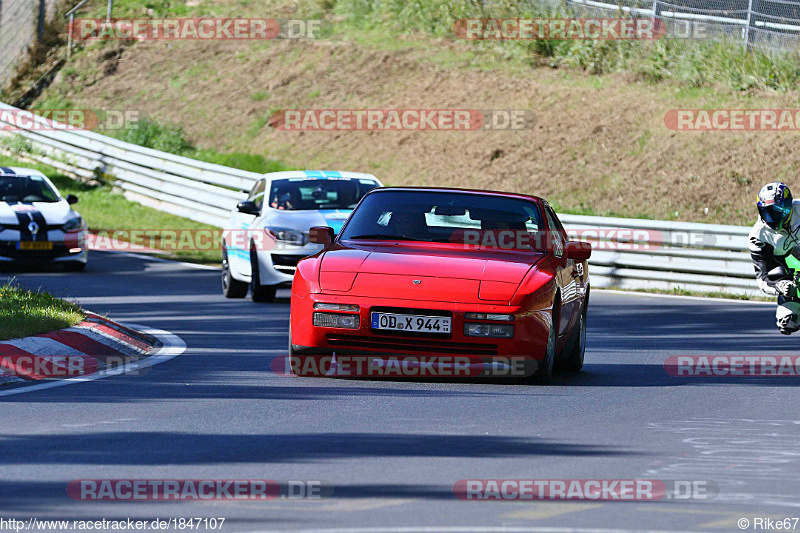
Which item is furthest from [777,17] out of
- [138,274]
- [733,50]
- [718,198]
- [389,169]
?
[138,274]

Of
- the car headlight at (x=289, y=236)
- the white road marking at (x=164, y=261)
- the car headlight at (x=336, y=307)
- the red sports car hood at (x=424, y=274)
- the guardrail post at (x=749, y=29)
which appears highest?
the guardrail post at (x=749, y=29)

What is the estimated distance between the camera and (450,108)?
1240 inches

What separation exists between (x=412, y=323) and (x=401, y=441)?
219 centimetres

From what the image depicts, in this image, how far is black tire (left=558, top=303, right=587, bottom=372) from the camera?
35.9 feet

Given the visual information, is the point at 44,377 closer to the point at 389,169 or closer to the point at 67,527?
the point at 67,527

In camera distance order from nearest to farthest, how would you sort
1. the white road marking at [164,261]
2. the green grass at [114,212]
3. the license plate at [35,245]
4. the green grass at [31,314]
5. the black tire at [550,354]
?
the black tire at [550,354] → the green grass at [31,314] → the license plate at [35,245] → the white road marking at [164,261] → the green grass at [114,212]

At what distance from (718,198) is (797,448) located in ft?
55.1

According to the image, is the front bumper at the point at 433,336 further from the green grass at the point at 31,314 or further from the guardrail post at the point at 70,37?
the guardrail post at the point at 70,37

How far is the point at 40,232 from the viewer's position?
19.8 metres

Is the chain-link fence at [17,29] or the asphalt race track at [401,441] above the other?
the chain-link fence at [17,29]

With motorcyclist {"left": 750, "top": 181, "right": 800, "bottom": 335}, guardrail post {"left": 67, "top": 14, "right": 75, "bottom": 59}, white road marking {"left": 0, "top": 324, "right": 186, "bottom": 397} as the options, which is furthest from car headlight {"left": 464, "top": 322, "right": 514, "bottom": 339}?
guardrail post {"left": 67, "top": 14, "right": 75, "bottom": 59}

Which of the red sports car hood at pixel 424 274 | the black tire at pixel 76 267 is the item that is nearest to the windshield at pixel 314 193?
the black tire at pixel 76 267

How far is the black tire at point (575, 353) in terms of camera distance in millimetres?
10945

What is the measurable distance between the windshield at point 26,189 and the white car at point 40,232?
0.6 inches
